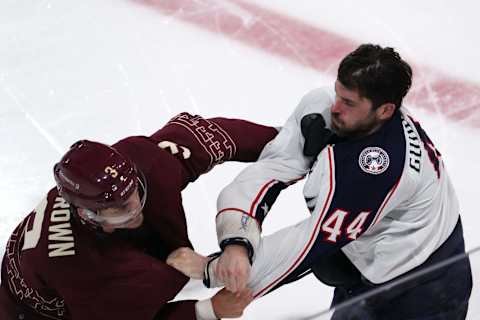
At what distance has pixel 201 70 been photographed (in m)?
3.38

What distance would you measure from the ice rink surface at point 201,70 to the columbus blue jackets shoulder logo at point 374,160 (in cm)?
93

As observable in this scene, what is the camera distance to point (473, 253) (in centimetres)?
160

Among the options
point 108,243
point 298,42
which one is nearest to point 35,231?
point 108,243

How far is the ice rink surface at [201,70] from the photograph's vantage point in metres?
2.96

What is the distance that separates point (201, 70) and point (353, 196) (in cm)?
167

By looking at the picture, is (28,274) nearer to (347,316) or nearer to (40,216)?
(40,216)

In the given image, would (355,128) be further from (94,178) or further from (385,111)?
(94,178)

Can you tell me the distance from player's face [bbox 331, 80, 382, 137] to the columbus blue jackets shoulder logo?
0.08 m

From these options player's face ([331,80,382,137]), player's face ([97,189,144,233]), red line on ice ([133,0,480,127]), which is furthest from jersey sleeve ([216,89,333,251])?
red line on ice ([133,0,480,127])

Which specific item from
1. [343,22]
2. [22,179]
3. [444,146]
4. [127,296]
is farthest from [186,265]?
[343,22]

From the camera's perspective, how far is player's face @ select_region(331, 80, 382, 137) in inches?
74.0

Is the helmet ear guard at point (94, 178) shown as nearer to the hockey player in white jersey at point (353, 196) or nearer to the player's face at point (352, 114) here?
the hockey player in white jersey at point (353, 196)

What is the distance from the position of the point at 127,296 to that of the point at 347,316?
0.52m

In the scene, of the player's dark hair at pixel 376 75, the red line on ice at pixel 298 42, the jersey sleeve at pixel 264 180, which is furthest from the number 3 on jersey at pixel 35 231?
the red line on ice at pixel 298 42
